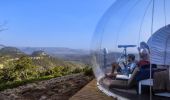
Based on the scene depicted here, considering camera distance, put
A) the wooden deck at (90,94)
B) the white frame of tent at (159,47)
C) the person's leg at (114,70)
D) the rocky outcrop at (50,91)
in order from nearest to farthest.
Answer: the white frame of tent at (159,47) → the person's leg at (114,70) → the wooden deck at (90,94) → the rocky outcrop at (50,91)

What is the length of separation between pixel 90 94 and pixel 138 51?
250 cm

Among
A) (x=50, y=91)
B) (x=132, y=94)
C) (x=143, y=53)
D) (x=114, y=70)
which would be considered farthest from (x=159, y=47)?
(x=50, y=91)

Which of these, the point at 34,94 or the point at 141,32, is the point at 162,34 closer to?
the point at 141,32

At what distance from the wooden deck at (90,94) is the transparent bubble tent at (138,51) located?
1.15 feet

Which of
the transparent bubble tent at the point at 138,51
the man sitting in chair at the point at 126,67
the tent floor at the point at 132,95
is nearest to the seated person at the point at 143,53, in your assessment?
the transparent bubble tent at the point at 138,51

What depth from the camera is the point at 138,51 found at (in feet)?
24.8

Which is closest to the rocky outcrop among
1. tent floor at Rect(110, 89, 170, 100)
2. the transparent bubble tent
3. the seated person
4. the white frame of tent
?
the transparent bubble tent

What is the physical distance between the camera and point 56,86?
11.3 m

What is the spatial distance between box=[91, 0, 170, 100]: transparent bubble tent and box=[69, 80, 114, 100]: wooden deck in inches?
13.9

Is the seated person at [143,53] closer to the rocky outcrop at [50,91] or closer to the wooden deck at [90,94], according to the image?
the wooden deck at [90,94]

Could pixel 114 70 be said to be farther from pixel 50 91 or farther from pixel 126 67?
pixel 50 91

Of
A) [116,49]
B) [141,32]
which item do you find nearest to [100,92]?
Answer: [116,49]

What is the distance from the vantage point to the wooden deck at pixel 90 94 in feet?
30.5

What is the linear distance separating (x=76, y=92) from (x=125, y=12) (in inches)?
107
